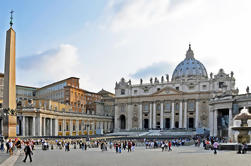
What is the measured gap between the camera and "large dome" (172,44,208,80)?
9919cm

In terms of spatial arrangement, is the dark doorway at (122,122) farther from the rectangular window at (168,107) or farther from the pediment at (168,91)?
the rectangular window at (168,107)

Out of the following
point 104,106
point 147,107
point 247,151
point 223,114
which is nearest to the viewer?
point 247,151

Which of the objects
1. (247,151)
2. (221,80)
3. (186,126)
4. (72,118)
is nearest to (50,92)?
(72,118)

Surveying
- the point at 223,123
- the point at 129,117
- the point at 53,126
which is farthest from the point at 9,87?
the point at 129,117

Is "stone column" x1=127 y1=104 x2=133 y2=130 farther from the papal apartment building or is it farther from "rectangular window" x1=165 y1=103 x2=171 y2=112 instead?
"rectangular window" x1=165 y1=103 x2=171 y2=112

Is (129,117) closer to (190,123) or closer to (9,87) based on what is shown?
(190,123)

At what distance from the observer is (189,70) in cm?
10050

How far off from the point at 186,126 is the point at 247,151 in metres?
53.9

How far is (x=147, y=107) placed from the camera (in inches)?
3238

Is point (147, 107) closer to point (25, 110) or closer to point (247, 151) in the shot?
point (25, 110)

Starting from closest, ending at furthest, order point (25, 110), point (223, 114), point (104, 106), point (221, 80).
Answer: point (223, 114) < point (25, 110) < point (221, 80) < point (104, 106)

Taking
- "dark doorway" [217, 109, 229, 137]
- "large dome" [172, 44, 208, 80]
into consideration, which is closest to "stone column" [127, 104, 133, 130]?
"large dome" [172, 44, 208, 80]

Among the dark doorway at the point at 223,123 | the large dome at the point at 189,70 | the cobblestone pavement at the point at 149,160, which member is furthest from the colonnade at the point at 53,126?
the large dome at the point at 189,70

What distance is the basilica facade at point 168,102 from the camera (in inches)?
2842
